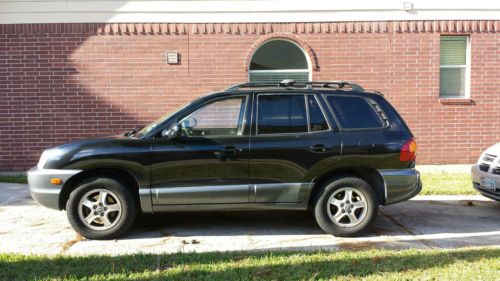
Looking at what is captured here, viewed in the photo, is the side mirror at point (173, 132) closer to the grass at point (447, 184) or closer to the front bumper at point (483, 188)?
the front bumper at point (483, 188)

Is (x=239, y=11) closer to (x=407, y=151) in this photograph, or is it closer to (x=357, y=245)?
(x=407, y=151)

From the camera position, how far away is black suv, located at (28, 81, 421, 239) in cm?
526

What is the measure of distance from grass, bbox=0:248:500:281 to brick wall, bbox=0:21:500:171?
5.90 meters

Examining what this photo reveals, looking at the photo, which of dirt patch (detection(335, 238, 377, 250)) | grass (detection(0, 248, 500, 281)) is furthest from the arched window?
grass (detection(0, 248, 500, 281))

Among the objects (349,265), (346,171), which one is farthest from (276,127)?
(349,265)

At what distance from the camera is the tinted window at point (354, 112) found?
18.3 ft

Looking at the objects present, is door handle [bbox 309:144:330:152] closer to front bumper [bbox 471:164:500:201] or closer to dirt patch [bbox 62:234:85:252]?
front bumper [bbox 471:164:500:201]

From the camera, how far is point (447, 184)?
840cm

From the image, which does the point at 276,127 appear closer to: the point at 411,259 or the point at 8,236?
the point at 411,259

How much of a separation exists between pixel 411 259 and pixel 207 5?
730cm

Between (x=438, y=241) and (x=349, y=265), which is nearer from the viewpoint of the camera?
(x=349, y=265)

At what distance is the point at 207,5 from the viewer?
1011cm

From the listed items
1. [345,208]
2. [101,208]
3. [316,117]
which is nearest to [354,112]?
[316,117]

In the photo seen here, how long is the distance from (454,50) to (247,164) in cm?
740
